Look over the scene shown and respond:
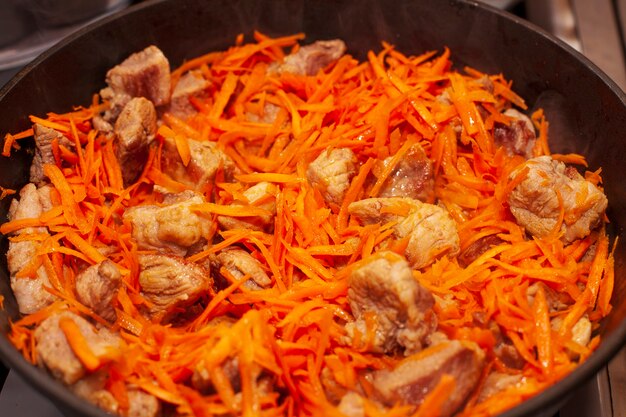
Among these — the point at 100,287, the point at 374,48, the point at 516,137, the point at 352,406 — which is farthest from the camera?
the point at 374,48

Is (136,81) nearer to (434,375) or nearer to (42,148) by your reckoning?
(42,148)

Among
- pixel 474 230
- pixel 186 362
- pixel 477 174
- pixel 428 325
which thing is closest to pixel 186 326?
pixel 186 362

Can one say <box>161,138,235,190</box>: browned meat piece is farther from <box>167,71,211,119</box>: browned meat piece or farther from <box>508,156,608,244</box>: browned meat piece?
<box>508,156,608,244</box>: browned meat piece

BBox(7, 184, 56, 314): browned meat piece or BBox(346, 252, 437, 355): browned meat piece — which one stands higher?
BBox(7, 184, 56, 314): browned meat piece

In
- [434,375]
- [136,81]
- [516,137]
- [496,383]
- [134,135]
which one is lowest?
[496,383]

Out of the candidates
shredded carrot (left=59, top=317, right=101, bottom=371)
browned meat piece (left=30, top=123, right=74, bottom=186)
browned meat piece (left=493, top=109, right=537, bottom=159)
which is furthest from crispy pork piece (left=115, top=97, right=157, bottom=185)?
browned meat piece (left=493, top=109, right=537, bottom=159)

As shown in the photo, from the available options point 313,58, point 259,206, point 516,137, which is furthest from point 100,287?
point 516,137

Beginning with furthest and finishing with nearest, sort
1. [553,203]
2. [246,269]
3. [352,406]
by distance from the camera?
1. [553,203]
2. [246,269]
3. [352,406]

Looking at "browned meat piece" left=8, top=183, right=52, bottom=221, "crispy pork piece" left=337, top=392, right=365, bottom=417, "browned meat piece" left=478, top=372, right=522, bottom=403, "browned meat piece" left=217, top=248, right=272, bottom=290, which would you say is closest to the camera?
"crispy pork piece" left=337, top=392, right=365, bottom=417
